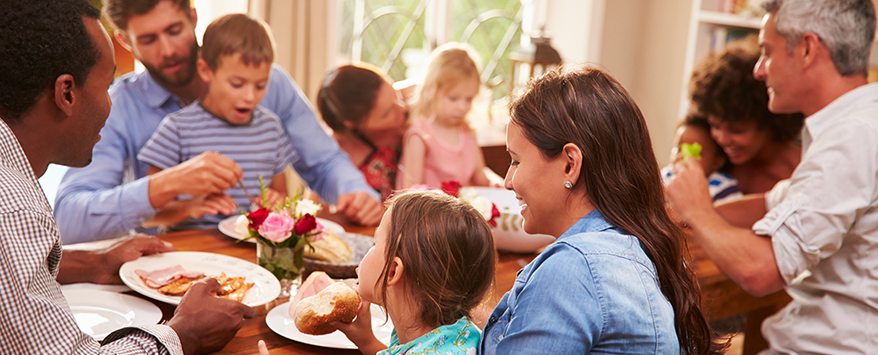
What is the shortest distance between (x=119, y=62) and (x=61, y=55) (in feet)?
6.02

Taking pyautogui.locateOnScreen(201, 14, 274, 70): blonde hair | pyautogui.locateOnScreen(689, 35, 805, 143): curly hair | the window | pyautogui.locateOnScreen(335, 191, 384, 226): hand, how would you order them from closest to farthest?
pyautogui.locateOnScreen(201, 14, 274, 70): blonde hair
pyautogui.locateOnScreen(335, 191, 384, 226): hand
pyautogui.locateOnScreen(689, 35, 805, 143): curly hair
the window

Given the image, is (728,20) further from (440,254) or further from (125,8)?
(440,254)

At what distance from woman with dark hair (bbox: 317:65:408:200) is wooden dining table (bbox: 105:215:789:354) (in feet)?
2.17

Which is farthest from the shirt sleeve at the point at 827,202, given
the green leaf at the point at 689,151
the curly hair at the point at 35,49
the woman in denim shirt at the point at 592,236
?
the curly hair at the point at 35,49

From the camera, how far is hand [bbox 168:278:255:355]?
1.10 metres

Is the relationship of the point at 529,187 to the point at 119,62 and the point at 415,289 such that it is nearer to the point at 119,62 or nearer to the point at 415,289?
the point at 415,289

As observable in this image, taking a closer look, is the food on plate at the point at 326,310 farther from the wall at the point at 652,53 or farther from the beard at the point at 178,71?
the wall at the point at 652,53

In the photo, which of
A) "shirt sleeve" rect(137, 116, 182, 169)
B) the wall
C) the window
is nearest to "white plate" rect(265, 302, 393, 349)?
"shirt sleeve" rect(137, 116, 182, 169)

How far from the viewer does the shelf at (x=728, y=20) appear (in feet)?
12.9

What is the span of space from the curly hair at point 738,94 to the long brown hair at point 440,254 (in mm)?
1907

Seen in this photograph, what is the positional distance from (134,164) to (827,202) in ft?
6.44

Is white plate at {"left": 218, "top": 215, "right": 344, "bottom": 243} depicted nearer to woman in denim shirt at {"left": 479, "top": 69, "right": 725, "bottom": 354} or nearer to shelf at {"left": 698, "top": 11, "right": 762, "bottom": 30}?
woman in denim shirt at {"left": 479, "top": 69, "right": 725, "bottom": 354}

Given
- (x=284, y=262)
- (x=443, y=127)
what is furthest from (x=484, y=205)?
(x=443, y=127)

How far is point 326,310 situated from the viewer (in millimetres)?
1101
